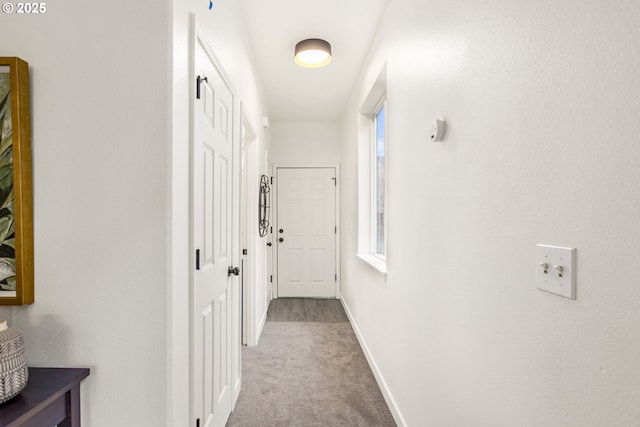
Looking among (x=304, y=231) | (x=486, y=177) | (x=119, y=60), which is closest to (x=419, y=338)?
(x=486, y=177)

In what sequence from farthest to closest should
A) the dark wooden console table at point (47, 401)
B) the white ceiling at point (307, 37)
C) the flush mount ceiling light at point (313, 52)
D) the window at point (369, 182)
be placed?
the window at point (369, 182) → the flush mount ceiling light at point (313, 52) → the white ceiling at point (307, 37) → the dark wooden console table at point (47, 401)

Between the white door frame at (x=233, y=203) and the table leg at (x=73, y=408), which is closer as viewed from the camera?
the table leg at (x=73, y=408)

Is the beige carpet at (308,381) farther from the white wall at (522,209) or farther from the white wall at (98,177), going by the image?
the white wall at (98,177)

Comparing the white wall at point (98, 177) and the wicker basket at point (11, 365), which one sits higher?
the white wall at point (98, 177)

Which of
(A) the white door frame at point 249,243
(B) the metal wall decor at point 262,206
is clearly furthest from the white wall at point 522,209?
(B) the metal wall decor at point 262,206

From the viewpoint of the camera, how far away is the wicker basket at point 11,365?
0.87m

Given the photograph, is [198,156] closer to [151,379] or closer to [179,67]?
[179,67]

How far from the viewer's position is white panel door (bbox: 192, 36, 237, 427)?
1342mm

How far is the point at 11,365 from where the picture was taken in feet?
2.94

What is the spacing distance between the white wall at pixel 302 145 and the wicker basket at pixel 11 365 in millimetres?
3976

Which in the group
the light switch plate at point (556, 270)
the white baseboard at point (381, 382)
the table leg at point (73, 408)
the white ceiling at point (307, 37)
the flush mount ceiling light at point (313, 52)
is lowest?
the white baseboard at point (381, 382)

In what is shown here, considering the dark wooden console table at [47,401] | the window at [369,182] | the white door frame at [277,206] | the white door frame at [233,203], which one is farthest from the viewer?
the white door frame at [277,206]

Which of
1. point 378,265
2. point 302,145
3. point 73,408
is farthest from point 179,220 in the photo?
point 302,145

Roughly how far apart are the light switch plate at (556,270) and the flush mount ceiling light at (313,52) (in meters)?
2.34
